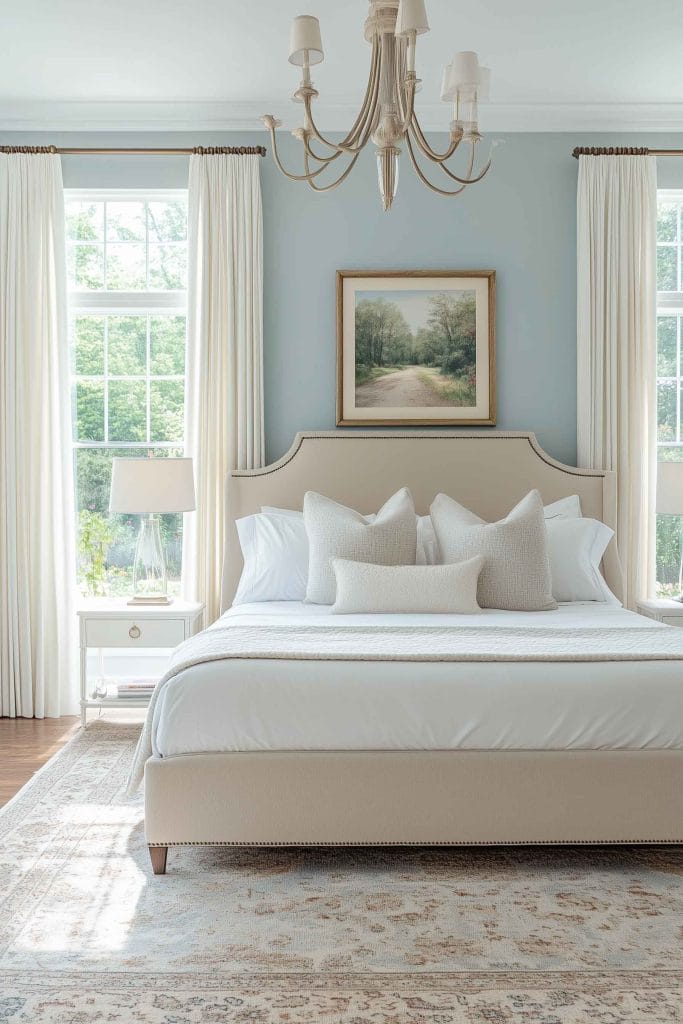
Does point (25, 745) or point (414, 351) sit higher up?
point (414, 351)

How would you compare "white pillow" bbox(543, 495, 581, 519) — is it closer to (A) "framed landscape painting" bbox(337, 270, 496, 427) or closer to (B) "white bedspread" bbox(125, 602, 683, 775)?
(A) "framed landscape painting" bbox(337, 270, 496, 427)

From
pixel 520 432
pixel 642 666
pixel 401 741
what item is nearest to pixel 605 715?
pixel 642 666

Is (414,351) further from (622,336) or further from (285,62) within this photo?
(285,62)

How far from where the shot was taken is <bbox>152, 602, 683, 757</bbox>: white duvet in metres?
2.54

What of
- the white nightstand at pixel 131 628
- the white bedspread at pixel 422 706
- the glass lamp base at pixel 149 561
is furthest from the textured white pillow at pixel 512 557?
the glass lamp base at pixel 149 561

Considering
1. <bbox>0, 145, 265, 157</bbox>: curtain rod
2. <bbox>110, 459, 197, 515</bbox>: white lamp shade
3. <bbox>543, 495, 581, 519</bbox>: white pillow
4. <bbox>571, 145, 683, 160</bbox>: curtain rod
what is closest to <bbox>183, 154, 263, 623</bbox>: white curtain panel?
<bbox>0, 145, 265, 157</bbox>: curtain rod

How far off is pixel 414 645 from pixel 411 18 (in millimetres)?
1707

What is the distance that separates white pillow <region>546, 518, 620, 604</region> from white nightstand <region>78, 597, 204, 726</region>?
5.43 feet

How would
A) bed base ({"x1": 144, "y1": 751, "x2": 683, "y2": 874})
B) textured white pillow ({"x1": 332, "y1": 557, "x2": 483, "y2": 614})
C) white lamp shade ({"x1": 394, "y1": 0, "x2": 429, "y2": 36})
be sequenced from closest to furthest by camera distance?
white lamp shade ({"x1": 394, "y1": 0, "x2": 429, "y2": 36}), bed base ({"x1": 144, "y1": 751, "x2": 683, "y2": 874}), textured white pillow ({"x1": 332, "y1": 557, "x2": 483, "y2": 614})

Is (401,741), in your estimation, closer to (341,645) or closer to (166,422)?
(341,645)

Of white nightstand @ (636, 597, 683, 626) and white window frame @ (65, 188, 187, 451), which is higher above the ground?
white window frame @ (65, 188, 187, 451)

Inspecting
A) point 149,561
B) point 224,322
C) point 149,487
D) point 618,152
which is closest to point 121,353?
point 224,322

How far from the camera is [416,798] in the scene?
100 inches

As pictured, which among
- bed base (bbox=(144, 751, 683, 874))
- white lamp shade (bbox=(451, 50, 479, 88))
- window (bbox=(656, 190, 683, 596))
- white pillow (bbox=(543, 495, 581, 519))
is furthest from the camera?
window (bbox=(656, 190, 683, 596))
